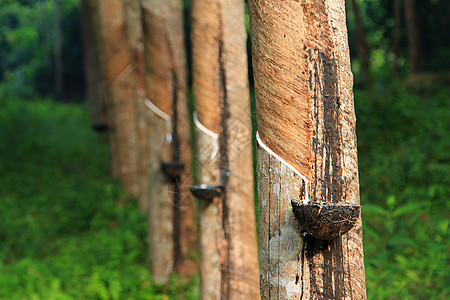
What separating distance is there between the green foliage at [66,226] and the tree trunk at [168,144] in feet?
1.04

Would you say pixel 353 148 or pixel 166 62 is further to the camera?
pixel 166 62

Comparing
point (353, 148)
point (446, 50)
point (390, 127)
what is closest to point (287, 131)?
point (353, 148)

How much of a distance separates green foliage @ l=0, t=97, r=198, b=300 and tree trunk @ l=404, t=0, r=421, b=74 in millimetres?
7740

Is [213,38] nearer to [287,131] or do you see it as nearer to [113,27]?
[287,131]

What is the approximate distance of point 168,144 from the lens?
16.9ft

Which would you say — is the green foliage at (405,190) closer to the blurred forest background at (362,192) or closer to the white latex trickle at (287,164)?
the blurred forest background at (362,192)

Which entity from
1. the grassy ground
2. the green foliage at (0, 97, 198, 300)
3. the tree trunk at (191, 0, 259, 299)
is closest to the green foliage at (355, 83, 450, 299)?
the grassy ground

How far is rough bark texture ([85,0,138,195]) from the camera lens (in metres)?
8.29

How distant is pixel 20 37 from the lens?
24219mm

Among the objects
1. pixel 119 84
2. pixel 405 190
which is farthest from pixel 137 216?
pixel 405 190

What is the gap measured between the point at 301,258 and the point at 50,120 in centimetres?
1682

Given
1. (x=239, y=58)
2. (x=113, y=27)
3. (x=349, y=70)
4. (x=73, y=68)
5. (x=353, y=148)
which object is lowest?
(x=353, y=148)

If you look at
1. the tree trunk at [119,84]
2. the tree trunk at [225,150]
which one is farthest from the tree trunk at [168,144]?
the tree trunk at [119,84]

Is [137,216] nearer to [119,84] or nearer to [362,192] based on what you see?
[119,84]
